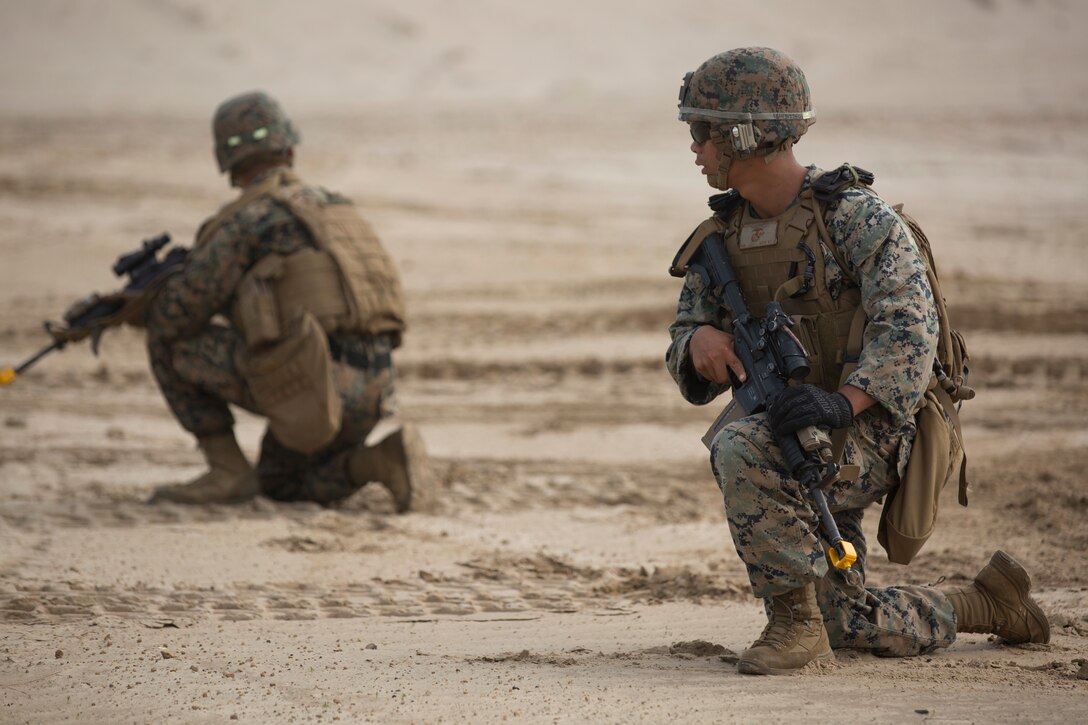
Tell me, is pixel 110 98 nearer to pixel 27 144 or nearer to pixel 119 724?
pixel 27 144

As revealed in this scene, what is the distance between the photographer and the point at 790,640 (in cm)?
380

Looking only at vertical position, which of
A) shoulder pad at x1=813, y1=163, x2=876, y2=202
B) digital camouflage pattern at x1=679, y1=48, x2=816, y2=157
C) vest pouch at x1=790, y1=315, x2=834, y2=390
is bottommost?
vest pouch at x1=790, y1=315, x2=834, y2=390

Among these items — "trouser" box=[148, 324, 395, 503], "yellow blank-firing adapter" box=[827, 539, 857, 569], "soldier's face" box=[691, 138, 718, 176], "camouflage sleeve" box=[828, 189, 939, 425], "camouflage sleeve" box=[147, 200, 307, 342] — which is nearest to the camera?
"yellow blank-firing adapter" box=[827, 539, 857, 569]

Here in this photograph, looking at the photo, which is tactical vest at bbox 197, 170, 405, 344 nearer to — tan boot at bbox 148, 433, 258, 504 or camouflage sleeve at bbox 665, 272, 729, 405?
tan boot at bbox 148, 433, 258, 504

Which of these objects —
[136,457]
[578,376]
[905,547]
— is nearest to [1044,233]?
[578,376]

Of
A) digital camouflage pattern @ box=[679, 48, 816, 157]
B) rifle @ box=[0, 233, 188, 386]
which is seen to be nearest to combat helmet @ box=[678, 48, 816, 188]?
digital camouflage pattern @ box=[679, 48, 816, 157]

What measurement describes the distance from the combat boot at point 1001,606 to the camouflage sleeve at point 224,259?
134 inches

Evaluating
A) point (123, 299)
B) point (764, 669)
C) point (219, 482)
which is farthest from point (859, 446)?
point (123, 299)

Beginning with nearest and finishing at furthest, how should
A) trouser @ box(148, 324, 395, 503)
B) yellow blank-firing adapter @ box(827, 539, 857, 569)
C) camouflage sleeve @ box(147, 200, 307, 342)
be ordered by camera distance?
yellow blank-firing adapter @ box(827, 539, 857, 569)
camouflage sleeve @ box(147, 200, 307, 342)
trouser @ box(148, 324, 395, 503)

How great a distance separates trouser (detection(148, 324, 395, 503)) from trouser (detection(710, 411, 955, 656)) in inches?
109

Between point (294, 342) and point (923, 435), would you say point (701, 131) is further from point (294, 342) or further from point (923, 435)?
point (294, 342)

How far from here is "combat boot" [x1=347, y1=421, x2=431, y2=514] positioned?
6164mm

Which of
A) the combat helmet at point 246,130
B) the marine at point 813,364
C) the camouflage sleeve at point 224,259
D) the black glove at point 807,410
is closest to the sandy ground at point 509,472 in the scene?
the marine at point 813,364

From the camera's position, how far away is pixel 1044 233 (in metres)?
15.0
